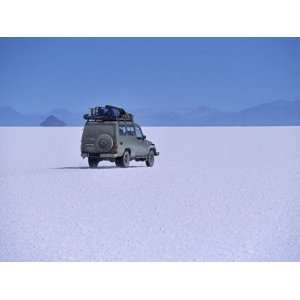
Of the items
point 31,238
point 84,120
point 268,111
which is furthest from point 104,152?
point 31,238

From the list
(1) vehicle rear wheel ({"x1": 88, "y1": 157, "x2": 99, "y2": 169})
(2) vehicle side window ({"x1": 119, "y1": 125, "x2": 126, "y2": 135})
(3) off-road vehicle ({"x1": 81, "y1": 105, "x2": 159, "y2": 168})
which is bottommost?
(1) vehicle rear wheel ({"x1": 88, "y1": 157, "x2": 99, "y2": 169})

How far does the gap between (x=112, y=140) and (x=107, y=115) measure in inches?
46.3

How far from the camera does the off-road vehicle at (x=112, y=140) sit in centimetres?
1672

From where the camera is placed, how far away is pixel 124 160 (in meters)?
17.9

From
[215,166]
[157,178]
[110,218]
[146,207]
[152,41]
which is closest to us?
[110,218]

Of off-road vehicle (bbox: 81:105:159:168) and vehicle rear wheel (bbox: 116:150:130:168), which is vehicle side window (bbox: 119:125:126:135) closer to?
off-road vehicle (bbox: 81:105:159:168)

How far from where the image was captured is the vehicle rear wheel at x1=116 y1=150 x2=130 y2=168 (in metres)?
17.9

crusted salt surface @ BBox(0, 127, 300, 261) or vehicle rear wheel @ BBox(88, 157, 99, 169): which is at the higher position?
vehicle rear wheel @ BBox(88, 157, 99, 169)

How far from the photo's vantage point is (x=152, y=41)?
12891 millimetres

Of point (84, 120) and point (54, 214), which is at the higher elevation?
point (84, 120)

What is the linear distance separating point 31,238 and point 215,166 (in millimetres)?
9836

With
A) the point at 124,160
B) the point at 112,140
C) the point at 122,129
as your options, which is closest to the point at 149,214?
the point at 112,140

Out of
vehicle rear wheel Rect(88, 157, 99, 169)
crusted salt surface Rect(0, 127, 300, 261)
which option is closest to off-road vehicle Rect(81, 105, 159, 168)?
vehicle rear wheel Rect(88, 157, 99, 169)

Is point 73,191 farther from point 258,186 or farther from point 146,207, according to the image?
point 258,186
